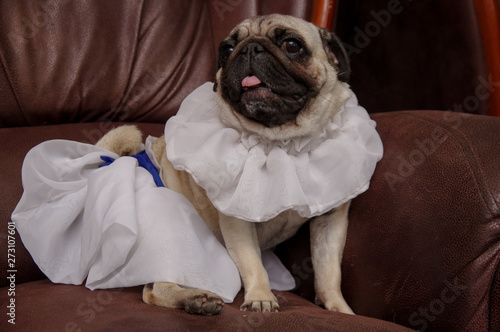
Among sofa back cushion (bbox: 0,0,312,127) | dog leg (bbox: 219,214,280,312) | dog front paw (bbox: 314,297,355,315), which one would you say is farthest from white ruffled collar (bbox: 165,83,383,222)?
sofa back cushion (bbox: 0,0,312,127)

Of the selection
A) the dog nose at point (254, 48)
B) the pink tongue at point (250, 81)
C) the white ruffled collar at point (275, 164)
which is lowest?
the white ruffled collar at point (275, 164)

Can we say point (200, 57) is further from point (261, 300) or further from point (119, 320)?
point (119, 320)

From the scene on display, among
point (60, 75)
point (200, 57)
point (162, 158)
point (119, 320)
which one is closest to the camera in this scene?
point (119, 320)

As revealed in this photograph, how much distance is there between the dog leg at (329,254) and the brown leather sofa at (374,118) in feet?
0.10

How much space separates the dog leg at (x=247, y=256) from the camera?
3.35 feet

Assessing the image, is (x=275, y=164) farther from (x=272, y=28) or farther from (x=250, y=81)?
(x=272, y=28)

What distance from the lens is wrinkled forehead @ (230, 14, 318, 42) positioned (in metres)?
1.14

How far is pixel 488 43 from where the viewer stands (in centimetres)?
133

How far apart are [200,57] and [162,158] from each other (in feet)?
1.70

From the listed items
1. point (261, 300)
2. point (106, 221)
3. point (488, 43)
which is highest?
point (488, 43)

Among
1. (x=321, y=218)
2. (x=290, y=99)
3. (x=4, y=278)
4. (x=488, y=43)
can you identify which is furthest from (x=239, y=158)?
(x=488, y=43)

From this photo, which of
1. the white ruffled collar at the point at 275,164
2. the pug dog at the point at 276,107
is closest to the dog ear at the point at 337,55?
the pug dog at the point at 276,107

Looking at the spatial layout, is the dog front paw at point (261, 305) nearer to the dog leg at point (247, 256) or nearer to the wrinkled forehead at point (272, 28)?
the dog leg at point (247, 256)

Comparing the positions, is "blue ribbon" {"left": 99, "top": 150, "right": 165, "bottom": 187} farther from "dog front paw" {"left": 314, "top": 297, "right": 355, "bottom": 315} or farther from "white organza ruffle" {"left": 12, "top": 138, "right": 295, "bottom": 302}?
"dog front paw" {"left": 314, "top": 297, "right": 355, "bottom": 315}
